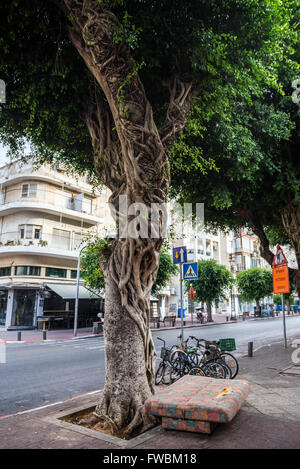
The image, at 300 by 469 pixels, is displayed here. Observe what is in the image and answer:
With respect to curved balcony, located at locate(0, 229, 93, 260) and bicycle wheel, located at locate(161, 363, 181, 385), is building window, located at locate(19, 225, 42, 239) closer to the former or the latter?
curved balcony, located at locate(0, 229, 93, 260)

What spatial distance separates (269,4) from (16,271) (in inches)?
1005

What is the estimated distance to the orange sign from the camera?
34.9ft

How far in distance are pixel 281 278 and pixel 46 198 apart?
22930mm

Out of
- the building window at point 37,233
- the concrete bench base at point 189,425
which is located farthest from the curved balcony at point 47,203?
the concrete bench base at point 189,425

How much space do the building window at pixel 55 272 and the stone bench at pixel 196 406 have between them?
24848 mm

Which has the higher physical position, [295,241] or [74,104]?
[74,104]

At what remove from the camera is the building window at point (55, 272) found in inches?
1106

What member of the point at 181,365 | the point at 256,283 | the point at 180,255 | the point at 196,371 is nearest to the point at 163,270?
the point at 180,255

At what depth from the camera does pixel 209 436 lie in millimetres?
4105

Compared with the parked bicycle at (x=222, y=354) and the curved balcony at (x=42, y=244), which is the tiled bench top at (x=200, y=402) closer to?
the parked bicycle at (x=222, y=354)

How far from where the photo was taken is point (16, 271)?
26750 millimetres

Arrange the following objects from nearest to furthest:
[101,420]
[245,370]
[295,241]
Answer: [101,420]
[245,370]
[295,241]

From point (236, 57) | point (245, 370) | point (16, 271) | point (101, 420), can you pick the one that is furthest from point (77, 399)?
point (16, 271)

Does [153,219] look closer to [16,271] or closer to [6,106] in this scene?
[6,106]
